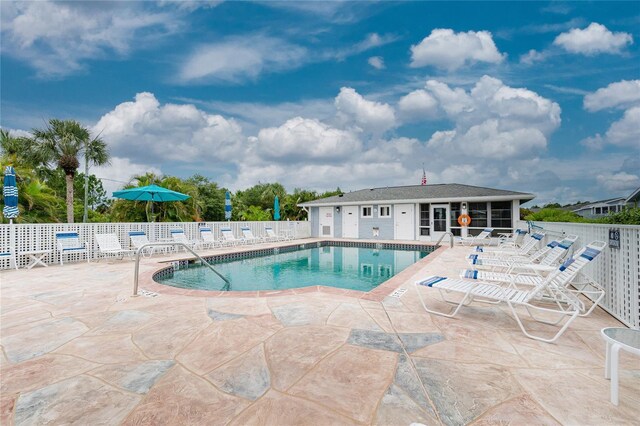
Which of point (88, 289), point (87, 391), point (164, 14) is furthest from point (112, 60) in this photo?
point (87, 391)

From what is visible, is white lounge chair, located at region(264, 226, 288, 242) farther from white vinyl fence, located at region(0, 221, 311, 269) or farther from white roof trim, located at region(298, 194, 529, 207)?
white roof trim, located at region(298, 194, 529, 207)

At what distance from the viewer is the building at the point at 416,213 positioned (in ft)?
50.0

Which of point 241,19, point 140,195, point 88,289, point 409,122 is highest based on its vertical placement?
point 241,19

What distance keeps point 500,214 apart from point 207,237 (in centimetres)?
1432

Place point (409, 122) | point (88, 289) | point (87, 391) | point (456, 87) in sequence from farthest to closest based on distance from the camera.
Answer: point (409, 122), point (456, 87), point (88, 289), point (87, 391)

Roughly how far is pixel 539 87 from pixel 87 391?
20.0 meters

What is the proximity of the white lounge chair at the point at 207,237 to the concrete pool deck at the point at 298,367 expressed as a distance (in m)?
8.42

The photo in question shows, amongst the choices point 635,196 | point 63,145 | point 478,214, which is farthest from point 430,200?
point 63,145

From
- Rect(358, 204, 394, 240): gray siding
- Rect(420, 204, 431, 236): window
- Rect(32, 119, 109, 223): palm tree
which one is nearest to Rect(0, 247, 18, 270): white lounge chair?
Rect(32, 119, 109, 223): palm tree

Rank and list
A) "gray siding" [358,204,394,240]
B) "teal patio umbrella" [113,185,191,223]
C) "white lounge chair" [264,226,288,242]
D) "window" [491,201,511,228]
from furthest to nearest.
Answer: "gray siding" [358,204,394,240] → "white lounge chair" [264,226,288,242] → "window" [491,201,511,228] → "teal patio umbrella" [113,185,191,223]

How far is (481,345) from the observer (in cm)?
309

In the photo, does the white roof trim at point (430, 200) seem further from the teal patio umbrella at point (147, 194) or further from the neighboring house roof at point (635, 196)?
the neighboring house roof at point (635, 196)

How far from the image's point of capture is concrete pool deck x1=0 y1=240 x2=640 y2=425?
2037mm

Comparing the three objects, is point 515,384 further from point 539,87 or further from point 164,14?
point 539,87
